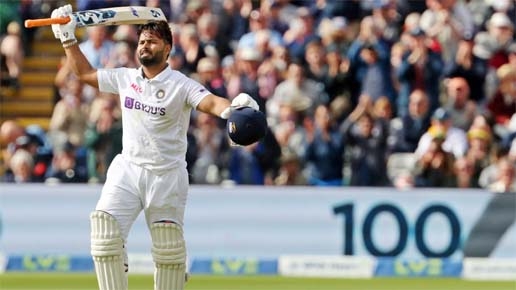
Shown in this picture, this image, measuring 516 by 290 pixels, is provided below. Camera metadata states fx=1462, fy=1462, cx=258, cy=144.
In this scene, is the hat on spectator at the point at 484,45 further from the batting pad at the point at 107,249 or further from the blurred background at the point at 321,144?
the batting pad at the point at 107,249

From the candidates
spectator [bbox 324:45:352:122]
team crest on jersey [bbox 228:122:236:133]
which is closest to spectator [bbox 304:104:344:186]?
spectator [bbox 324:45:352:122]

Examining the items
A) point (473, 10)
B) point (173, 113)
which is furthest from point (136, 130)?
point (473, 10)

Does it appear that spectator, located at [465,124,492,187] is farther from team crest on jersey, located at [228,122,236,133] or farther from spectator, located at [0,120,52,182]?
team crest on jersey, located at [228,122,236,133]

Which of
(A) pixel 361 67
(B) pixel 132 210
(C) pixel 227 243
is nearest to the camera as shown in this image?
(B) pixel 132 210

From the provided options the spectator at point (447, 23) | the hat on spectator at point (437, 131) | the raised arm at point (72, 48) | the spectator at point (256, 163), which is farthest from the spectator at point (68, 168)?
the raised arm at point (72, 48)

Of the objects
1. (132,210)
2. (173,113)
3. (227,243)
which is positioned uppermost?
(173,113)

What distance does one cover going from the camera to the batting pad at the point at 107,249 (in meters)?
8.59

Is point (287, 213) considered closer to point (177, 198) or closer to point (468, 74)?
point (468, 74)

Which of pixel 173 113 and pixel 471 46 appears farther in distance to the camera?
pixel 471 46

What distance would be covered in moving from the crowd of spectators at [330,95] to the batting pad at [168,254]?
5.91 meters

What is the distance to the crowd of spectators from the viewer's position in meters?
14.8

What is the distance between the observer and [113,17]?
29.4ft

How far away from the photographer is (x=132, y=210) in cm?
877

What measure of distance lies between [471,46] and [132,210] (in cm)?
819
